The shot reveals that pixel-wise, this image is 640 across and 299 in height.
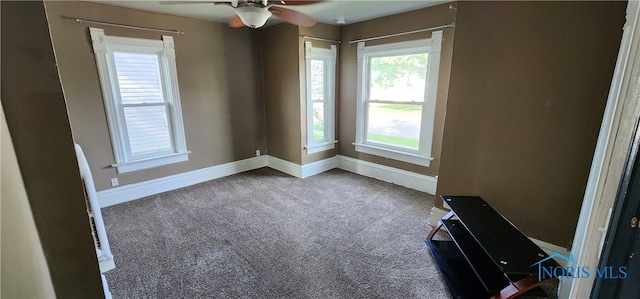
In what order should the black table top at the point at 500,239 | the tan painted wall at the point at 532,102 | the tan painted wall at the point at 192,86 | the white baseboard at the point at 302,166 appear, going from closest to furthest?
1. the black table top at the point at 500,239
2. the tan painted wall at the point at 532,102
3. the tan painted wall at the point at 192,86
4. the white baseboard at the point at 302,166

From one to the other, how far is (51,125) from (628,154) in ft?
6.19

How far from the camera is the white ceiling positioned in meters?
2.94

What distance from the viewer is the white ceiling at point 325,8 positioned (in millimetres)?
2941

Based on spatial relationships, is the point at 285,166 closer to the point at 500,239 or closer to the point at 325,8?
the point at 325,8

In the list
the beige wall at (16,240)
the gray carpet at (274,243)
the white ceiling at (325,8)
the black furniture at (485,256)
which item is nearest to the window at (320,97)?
the white ceiling at (325,8)

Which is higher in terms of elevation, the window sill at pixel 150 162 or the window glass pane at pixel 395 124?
the window glass pane at pixel 395 124

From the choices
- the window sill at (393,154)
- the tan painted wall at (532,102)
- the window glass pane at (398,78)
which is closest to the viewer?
the tan painted wall at (532,102)

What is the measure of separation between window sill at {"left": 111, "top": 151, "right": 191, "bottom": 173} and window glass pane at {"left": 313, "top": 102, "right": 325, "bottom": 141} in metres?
1.92

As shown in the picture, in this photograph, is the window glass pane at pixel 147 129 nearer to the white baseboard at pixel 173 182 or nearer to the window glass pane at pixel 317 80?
the white baseboard at pixel 173 182

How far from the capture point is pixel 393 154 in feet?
12.7

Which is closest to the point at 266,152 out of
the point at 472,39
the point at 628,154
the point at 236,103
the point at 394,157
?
the point at 236,103

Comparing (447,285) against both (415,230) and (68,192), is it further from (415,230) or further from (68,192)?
(68,192)

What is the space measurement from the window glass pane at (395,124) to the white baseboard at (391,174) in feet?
1.27

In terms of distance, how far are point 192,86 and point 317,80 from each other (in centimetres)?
180
